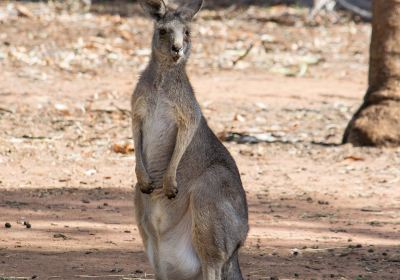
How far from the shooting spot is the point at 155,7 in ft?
16.3

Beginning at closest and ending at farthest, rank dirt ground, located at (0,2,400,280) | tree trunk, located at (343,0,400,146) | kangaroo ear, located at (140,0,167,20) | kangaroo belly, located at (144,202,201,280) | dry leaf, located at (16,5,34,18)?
kangaroo belly, located at (144,202,201,280), kangaroo ear, located at (140,0,167,20), dirt ground, located at (0,2,400,280), tree trunk, located at (343,0,400,146), dry leaf, located at (16,5,34,18)

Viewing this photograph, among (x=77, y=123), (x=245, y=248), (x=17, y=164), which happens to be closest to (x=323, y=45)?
(x=77, y=123)

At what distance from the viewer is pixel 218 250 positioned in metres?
4.66

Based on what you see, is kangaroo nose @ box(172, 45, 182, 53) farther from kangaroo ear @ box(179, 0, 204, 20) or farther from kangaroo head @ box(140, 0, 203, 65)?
kangaroo ear @ box(179, 0, 204, 20)

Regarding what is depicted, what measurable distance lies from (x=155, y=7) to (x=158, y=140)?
651mm

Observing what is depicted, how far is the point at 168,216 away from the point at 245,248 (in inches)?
55.7

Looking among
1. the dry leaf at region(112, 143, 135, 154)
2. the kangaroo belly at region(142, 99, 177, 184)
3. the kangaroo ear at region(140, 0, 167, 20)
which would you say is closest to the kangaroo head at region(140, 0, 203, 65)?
the kangaroo ear at region(140, 0, 167, 20)

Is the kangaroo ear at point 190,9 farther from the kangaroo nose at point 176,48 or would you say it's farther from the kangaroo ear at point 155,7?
the kangaroo nose at point 176,48

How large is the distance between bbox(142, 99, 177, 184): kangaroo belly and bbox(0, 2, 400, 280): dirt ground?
687mm

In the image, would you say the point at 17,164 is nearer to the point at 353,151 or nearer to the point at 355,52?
the point at 353,151

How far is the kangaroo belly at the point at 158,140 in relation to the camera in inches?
196

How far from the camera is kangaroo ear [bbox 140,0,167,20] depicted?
495cm

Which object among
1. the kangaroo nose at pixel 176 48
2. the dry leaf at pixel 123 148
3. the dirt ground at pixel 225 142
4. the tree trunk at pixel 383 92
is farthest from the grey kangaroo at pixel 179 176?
the tree trunk at pixel 383 92

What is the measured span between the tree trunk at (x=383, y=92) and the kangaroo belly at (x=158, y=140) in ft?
15.3
